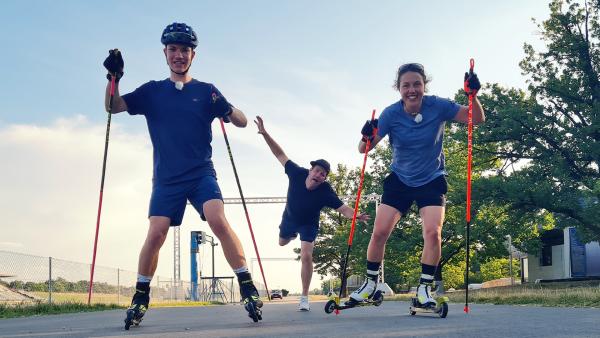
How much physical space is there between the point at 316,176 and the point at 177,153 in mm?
3158

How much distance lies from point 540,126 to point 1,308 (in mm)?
22557

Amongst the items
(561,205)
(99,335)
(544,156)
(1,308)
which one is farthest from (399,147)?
(544,156)

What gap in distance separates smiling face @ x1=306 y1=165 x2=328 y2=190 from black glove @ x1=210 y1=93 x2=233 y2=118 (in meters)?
2.80

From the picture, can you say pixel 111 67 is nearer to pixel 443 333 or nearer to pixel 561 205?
pixel 443 333

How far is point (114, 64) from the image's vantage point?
197 inches

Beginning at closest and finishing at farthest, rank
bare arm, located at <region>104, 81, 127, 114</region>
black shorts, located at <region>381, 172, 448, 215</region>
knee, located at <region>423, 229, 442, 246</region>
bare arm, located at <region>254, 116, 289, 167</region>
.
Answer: bare arm, located at <region>104, 81, 127, 114</region>
knee, located at <region>423, 229, 442, 246</region>
black shorts, located at <region>381, 172, 448, 215</region>
bare arm, located at <region>254, 116, 289, 167</region>

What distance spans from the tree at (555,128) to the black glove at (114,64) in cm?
2225

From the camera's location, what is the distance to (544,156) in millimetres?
26750

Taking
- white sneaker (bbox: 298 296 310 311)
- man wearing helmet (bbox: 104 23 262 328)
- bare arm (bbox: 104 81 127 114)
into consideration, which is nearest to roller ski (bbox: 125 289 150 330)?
man wearing helmet (bbox: 104 23 262 328)

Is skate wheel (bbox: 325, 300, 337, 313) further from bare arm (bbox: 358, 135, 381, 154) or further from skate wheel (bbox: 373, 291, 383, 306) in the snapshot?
bare arm (bbox: 358, 135, 381, 154)

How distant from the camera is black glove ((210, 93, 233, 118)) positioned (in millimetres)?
5113

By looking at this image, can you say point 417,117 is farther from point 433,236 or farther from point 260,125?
point 260,125

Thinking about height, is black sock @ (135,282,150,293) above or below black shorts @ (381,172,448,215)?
below

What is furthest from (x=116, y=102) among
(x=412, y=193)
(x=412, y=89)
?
(x=412, y=193)
